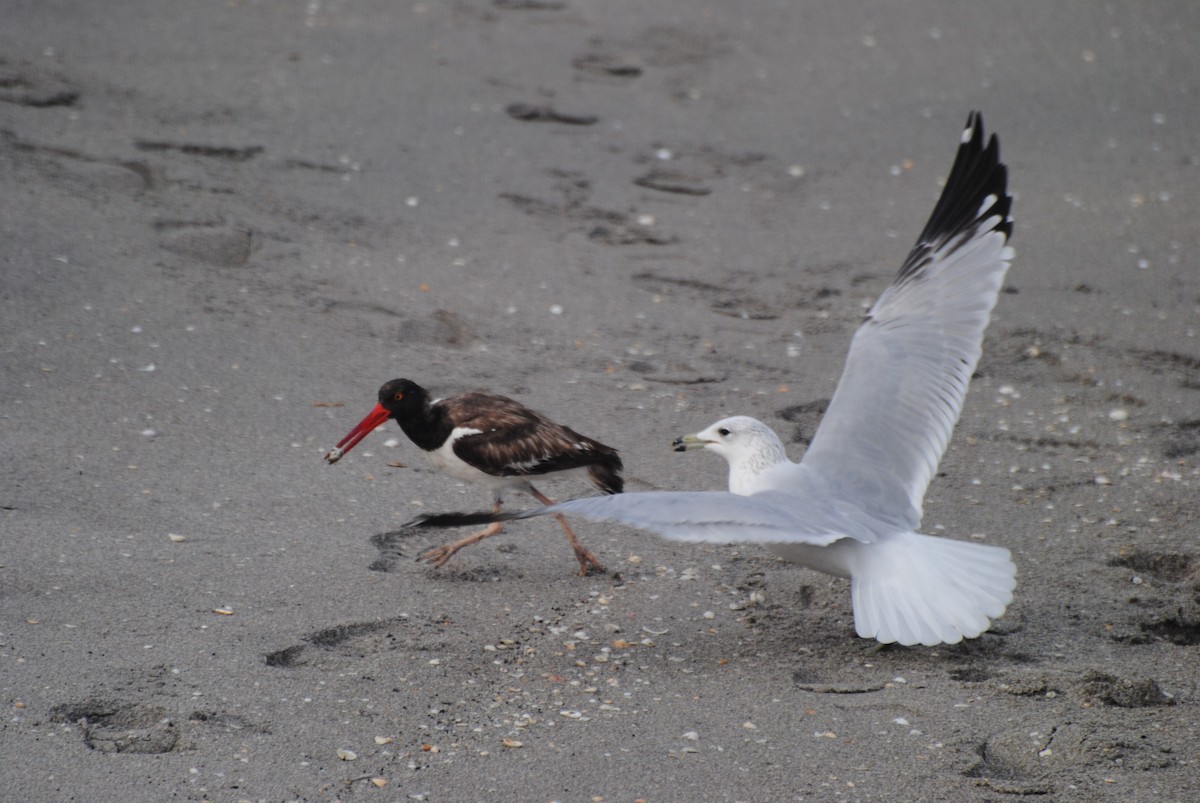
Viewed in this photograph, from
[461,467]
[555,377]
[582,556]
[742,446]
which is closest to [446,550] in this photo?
[461,467]

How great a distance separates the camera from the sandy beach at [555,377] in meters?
3.89

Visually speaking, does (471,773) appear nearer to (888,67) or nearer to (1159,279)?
(1159,279)

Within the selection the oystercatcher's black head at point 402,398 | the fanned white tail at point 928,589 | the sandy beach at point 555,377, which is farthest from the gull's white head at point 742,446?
the oystercatcher's black head at point 402,398

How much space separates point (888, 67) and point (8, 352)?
7.24 m

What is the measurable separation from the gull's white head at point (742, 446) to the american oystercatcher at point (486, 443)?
44cm

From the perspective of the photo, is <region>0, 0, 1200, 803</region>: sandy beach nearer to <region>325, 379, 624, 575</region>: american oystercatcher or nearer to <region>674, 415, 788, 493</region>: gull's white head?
<region>325, 379, 624, 575</region>: american oystercatcher

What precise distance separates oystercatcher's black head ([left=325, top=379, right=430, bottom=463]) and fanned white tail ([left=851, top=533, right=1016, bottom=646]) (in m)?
1.88

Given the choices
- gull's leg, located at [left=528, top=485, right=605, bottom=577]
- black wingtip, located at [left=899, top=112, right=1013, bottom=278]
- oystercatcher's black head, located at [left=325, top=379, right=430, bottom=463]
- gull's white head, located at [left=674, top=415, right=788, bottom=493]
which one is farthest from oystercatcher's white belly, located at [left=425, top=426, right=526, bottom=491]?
black wingtip, located at [left=899, top=112, right=1013, bottom=278]

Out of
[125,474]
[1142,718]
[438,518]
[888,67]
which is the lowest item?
[125,474]

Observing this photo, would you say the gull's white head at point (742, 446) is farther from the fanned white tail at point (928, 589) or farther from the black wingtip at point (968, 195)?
the black wingtip at point (968, 195)

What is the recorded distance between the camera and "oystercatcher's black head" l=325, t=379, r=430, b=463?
520 cm

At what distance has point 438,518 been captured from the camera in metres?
3.82

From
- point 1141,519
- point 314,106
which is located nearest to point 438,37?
point 314,106

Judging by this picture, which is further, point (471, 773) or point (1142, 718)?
point (1142, 718)
